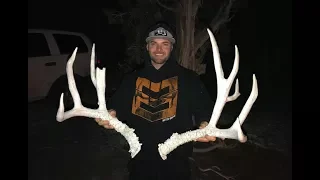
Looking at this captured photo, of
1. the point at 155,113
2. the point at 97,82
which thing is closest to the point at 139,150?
the point at 155,113

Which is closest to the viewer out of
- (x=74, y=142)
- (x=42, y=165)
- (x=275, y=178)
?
(x=275, y=178)

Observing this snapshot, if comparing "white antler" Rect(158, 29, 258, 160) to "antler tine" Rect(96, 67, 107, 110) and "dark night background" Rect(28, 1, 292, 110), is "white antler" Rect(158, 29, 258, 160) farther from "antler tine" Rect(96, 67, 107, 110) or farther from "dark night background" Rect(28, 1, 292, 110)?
"dark night background" Rect(28, 1, 292, 110)

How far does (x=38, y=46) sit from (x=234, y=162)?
580cm

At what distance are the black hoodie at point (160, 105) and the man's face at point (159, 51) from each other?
12 centimetres

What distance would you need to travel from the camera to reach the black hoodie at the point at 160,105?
2.94 metres

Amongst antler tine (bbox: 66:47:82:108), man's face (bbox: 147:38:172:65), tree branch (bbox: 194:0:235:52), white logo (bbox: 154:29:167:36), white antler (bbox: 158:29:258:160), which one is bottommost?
white antler (bbox: 158:29:258:160)

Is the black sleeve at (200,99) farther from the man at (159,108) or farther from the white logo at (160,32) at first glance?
the white logo at (160,32)

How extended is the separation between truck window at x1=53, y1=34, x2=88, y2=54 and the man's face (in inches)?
257

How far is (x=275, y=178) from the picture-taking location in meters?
5.09

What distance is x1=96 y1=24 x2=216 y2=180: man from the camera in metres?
2.95

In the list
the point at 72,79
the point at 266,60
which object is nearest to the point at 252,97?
the point at 72,79

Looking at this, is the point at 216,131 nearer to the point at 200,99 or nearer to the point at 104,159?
the point at 200,99

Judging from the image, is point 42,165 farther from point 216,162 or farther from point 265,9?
point 265,9

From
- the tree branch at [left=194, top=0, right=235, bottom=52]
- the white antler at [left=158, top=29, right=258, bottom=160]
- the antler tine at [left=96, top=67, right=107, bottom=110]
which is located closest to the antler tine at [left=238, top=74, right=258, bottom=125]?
the white antler at [left=158, top=29, right=258, bottom=160]
